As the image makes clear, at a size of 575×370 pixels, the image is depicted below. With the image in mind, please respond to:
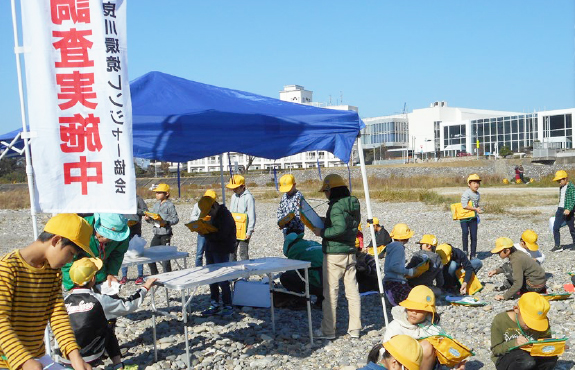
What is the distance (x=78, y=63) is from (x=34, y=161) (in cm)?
87

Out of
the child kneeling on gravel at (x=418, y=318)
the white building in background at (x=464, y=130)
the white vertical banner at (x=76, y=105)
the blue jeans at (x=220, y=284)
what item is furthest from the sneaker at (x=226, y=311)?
the white building in background at (x=464, y=130)

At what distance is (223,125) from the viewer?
6.50 metres

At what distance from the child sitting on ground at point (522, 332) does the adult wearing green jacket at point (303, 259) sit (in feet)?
10.1

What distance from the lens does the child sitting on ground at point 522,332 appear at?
15.1ft

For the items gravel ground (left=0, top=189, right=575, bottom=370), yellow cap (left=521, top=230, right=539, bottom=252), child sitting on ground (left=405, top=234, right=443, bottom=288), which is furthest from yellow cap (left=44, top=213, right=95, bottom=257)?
yellow cap (left=521, top=230, right=539, bottom=252)

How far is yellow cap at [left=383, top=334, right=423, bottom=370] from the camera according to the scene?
354cm

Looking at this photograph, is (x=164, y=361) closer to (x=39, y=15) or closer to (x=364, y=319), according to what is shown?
(x=364, y=319)

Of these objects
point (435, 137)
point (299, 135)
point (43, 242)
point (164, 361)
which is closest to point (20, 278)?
point (43, 242)

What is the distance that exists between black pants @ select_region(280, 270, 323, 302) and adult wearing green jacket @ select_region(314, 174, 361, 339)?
1.21m

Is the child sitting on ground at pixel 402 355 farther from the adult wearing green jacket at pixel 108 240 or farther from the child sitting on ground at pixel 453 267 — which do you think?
the child sitting on ground at pixel 453 267

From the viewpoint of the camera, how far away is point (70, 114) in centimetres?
462

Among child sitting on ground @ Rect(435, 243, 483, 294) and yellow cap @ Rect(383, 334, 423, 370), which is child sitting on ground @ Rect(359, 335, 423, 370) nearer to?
yellow cap @ Rect(383, 334, 423, 370)

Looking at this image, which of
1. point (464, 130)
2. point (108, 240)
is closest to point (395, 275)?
point (108, 240)

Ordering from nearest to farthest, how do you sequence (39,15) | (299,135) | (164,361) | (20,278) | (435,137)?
(20,278) → (39,15) → (164,361) → (299,135) → (435,137)
